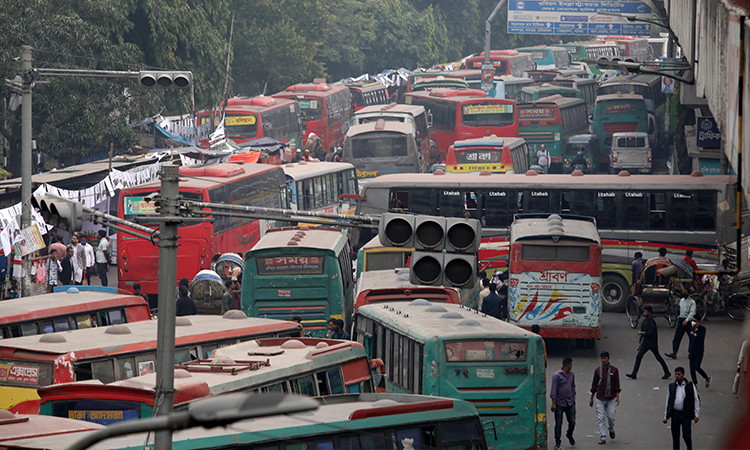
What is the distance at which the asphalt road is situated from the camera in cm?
1433

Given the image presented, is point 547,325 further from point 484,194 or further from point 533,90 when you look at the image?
point 533,90

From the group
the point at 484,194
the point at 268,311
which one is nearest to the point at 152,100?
the point at 484,194

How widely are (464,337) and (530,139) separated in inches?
1151

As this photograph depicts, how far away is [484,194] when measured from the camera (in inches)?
1016

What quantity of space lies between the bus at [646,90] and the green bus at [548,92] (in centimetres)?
135

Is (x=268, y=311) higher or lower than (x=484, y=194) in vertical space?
lower

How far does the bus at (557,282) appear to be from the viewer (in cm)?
1922

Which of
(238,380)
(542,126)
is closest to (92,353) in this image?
(238,380)

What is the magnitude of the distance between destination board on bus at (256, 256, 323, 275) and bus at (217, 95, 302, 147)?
821 inches

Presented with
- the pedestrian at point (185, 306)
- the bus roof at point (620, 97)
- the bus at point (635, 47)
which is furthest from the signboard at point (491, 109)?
the bus at point (635, 47)

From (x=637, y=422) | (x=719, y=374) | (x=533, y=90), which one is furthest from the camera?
(x=533, y=90)

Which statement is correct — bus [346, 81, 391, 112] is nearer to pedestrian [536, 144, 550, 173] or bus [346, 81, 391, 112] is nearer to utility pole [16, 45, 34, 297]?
pedestrian [536, 144, 550, 173]

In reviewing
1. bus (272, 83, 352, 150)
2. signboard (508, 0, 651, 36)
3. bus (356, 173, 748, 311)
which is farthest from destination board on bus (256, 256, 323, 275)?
signboard (508, 0, 651, 36)

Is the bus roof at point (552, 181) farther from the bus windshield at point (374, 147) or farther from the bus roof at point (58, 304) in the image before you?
the bus roof at point (58, 304)
